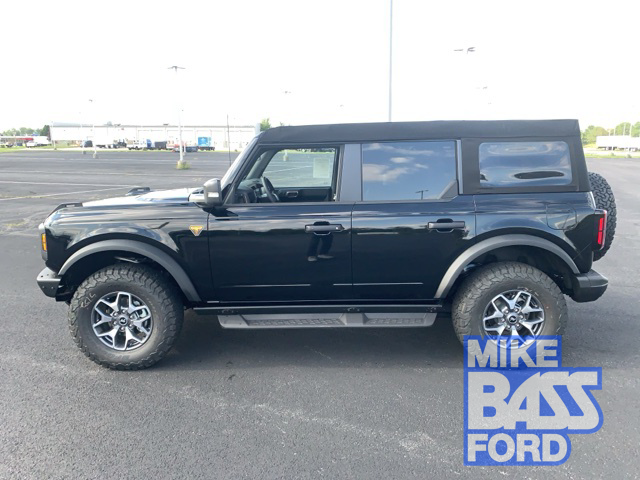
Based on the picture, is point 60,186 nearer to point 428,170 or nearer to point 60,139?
point 428,170

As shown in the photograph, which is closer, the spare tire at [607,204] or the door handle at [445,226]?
the door handle at [445,226]

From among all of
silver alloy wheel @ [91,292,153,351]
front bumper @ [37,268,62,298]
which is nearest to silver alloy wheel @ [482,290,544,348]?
silver alloy wheel @ [91,292,153,351]

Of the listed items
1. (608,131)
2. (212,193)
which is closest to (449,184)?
(212,193)

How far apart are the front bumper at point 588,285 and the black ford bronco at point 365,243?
11 mm

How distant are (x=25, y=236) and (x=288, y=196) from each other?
6.55m

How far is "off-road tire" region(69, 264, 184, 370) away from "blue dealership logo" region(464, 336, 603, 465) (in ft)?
7.61

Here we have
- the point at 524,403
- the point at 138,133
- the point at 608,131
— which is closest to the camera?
the point at 524,403

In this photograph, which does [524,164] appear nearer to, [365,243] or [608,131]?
[365,243]

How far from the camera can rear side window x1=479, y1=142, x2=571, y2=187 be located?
391 centimetres

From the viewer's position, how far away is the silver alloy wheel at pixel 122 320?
155 inches

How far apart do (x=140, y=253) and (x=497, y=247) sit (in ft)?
9.02

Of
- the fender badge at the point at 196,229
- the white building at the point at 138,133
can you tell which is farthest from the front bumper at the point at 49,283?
the white building at the point at 138,133

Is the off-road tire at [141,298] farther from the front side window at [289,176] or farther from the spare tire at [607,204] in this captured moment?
the spare tire at [607,204]

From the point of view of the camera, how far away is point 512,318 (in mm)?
3939
